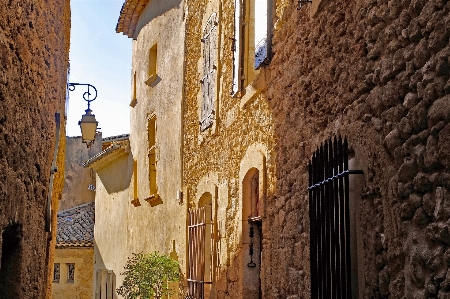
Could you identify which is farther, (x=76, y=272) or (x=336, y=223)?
(x=76, y=272)

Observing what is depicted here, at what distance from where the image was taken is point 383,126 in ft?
13.6

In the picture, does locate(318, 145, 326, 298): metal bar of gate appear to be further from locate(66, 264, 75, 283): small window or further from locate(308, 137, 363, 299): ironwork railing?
locate(66, 264, 75, 283): small window

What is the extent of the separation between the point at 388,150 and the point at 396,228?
0.47m

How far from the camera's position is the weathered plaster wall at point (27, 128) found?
4632 millimetres

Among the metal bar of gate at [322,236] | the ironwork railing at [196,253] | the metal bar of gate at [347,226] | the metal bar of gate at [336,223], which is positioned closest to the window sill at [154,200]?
the ironwork railing at [196,253]

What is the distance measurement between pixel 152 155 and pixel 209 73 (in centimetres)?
407

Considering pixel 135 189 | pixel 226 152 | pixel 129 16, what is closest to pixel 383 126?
pixel 226 152

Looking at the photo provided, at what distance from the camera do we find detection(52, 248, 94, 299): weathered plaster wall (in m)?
23.5

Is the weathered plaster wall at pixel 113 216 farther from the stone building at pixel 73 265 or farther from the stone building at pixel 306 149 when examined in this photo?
the stone building at pixel 73 265

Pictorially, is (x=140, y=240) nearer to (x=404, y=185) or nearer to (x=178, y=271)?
(x=178, y=271)

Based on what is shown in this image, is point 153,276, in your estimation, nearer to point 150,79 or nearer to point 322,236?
point 150,79

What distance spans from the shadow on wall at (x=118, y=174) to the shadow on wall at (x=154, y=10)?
2.99m

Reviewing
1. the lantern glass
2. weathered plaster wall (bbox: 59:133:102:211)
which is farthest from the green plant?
weathered plaster wall (bbox: 59:133:102:211)

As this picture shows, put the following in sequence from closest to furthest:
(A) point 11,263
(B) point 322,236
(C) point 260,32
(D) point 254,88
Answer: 1. (B) point 322,236
2. (A) point 11,263
3. (D) point 254,88
4. (C) point 260,32
